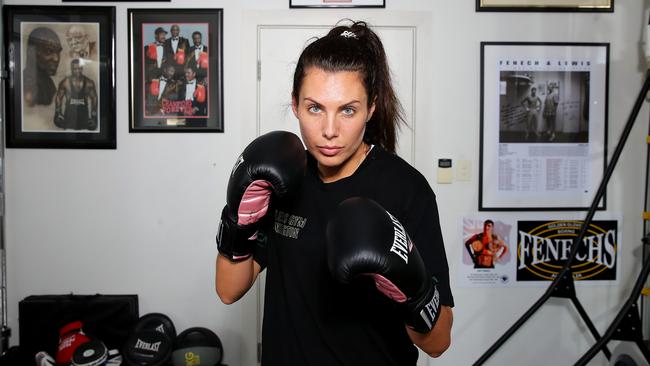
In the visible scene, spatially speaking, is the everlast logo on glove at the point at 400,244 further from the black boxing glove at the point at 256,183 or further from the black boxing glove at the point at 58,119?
the black boxing glove at the point at 58,119

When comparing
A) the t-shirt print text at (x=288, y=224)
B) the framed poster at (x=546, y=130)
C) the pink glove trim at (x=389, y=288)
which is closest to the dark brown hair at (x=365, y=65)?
the t-shirt print text at (x=288, y=224)

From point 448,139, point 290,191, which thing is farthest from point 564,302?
point 290,191

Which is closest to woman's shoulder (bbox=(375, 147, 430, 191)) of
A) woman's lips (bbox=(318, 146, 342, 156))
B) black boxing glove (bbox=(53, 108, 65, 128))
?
woman's lips (bbox=(318, 146, 342, 156))

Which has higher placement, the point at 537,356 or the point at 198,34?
the point at 198,34

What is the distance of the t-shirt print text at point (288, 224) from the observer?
3.99 feet

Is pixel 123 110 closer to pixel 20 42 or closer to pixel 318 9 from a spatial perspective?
pixel 20 42

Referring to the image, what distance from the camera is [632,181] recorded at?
9.40 feet

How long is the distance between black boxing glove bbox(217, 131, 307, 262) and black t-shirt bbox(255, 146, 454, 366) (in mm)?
91

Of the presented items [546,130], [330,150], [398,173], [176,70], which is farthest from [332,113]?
[546,130]

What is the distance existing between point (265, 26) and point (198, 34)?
14.6 inches

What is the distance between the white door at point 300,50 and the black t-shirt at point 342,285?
1614 millimetres

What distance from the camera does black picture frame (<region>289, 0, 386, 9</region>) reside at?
2770 millimetres

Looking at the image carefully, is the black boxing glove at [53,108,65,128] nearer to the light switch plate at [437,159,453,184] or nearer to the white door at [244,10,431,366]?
the white door at [244,10,431,366]

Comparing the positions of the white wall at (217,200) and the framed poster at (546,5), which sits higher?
the framed poster at (546,5)
